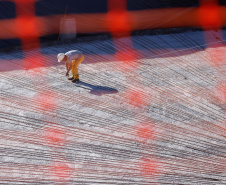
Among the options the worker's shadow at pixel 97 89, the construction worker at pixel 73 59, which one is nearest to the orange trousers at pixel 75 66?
the construction worker at pixel 73 59

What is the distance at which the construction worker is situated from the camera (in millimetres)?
11031

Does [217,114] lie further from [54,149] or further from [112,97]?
[54,149]

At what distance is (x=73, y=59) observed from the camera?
1125 centimetres

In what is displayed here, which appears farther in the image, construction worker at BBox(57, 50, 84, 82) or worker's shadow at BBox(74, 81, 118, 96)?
worker's shadow at BBox(74, 81, 118, 96)

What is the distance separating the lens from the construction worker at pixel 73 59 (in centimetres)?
1103

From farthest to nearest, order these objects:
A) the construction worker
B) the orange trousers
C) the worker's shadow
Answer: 1. the orange trousers
2. the worker's shadow
3. the construction worker

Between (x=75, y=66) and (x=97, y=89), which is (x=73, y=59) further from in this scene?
(x=97, y=89)

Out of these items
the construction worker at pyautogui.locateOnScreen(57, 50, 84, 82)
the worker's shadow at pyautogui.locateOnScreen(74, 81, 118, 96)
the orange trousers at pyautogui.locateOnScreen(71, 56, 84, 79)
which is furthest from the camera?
the orange trousers at pyautogui.locateOnScreen(71, 56, 84, 79)

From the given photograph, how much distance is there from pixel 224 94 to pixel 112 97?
3.19 metres

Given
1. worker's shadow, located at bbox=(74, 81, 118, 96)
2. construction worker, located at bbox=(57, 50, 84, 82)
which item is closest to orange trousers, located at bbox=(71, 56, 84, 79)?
construction worker, located at bbox=(57, 50, 84, 82)

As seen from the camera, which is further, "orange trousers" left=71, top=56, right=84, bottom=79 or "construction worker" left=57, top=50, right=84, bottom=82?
"orange trousers" left=71, top=56, right=84, bottom=79

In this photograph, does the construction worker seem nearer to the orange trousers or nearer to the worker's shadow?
the orange trousers

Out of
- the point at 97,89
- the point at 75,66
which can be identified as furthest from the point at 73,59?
the point at 97,89

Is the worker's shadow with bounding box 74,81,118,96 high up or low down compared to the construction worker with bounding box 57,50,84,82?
down
